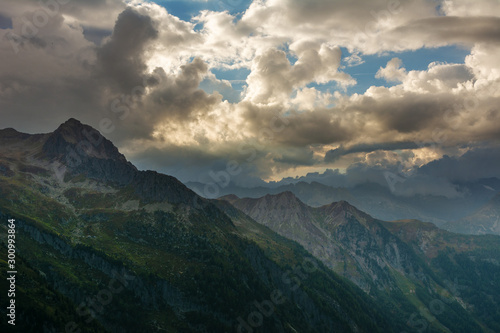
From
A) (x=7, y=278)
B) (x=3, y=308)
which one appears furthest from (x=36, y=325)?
(x=7, y=278)

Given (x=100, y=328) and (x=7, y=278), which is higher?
(x=7, y=278)

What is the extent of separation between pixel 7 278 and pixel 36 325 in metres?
31.5

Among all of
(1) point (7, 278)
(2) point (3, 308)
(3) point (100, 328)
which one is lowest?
(3) point (100, 328)

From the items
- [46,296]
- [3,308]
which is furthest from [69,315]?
[3,308]

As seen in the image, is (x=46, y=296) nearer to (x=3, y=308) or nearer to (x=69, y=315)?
(x=69, y=315)

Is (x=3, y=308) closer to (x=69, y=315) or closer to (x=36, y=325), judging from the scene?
(x=36, y=325)

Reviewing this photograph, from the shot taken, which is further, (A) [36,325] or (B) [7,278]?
(B) [7,278]

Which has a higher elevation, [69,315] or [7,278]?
[7,278]

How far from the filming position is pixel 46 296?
178 meters

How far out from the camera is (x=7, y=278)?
16800 cm

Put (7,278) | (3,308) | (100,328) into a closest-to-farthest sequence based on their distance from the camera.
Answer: (3,308), (7,278), (100,328)

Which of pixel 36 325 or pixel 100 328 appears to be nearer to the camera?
pixel 36 325

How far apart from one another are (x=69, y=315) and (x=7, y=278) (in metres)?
35.4

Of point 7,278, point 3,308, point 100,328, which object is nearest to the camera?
point 3,308
